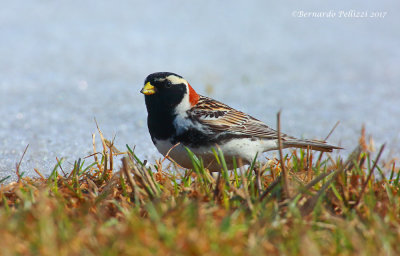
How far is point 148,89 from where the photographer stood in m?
4.94

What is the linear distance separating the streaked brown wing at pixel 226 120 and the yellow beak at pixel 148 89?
372 mm

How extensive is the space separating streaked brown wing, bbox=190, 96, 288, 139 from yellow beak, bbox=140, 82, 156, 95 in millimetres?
372

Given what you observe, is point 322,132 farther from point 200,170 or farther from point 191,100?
point 200,170

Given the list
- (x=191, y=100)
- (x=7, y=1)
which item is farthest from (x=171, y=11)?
(x=191, y=100)

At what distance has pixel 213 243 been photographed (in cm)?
263

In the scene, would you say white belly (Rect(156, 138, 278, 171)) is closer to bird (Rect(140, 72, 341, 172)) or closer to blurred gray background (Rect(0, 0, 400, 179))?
bird (Rect(140, 72, 341, 172))

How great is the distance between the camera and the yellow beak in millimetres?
4905

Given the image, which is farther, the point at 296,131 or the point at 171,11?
the point at 171,11

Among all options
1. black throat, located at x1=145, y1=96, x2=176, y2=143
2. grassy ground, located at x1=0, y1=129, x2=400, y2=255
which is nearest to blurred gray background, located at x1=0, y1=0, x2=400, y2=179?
black throat, located at x1=145, y1=96, x2=176, y2=143

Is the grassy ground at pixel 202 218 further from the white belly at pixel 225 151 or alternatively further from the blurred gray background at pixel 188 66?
the blurred gray background at pixel 188 66

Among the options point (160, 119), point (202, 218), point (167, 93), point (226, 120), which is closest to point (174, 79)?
point (167, 93)

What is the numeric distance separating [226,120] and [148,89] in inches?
28.2

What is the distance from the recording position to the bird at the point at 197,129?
465 centimetres

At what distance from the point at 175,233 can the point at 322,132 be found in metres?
3.99
